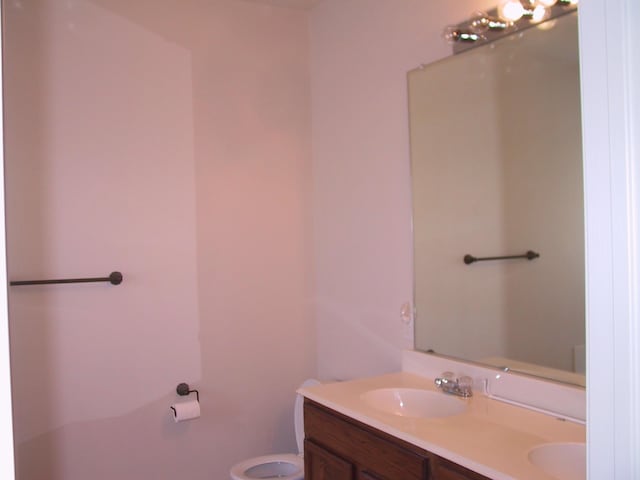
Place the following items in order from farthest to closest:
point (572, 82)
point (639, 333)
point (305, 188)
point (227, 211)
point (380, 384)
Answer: point (305, 188), point (227, 211), point (380, 384), point (572, 82), point (639, 333)

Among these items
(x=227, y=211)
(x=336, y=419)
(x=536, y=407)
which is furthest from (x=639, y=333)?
(x=227, y=211)

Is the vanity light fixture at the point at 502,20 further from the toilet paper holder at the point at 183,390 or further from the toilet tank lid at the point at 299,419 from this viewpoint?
the toilet paper holder at the point at 183,390

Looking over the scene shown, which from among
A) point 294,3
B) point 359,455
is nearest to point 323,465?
point 359,455

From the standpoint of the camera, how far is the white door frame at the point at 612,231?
0.72 m

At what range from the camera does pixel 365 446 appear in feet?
5.99

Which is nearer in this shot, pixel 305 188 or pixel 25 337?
pixel 25 337

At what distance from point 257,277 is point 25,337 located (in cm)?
104

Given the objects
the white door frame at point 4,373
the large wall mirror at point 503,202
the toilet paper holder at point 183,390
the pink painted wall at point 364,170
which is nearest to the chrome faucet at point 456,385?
the large wall mirror at point 503,202

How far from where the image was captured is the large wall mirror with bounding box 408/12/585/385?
1.82 meters

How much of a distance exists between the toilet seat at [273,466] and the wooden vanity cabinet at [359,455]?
461 mm

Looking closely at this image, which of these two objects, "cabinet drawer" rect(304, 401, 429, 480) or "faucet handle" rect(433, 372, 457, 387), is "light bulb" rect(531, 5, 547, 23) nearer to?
"faucet handle" rect(433, 372, 457, 387)

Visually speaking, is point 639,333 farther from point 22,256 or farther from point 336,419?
point 22,256

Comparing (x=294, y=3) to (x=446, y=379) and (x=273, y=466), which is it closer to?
(x=446, y=379)

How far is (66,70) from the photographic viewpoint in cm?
237
